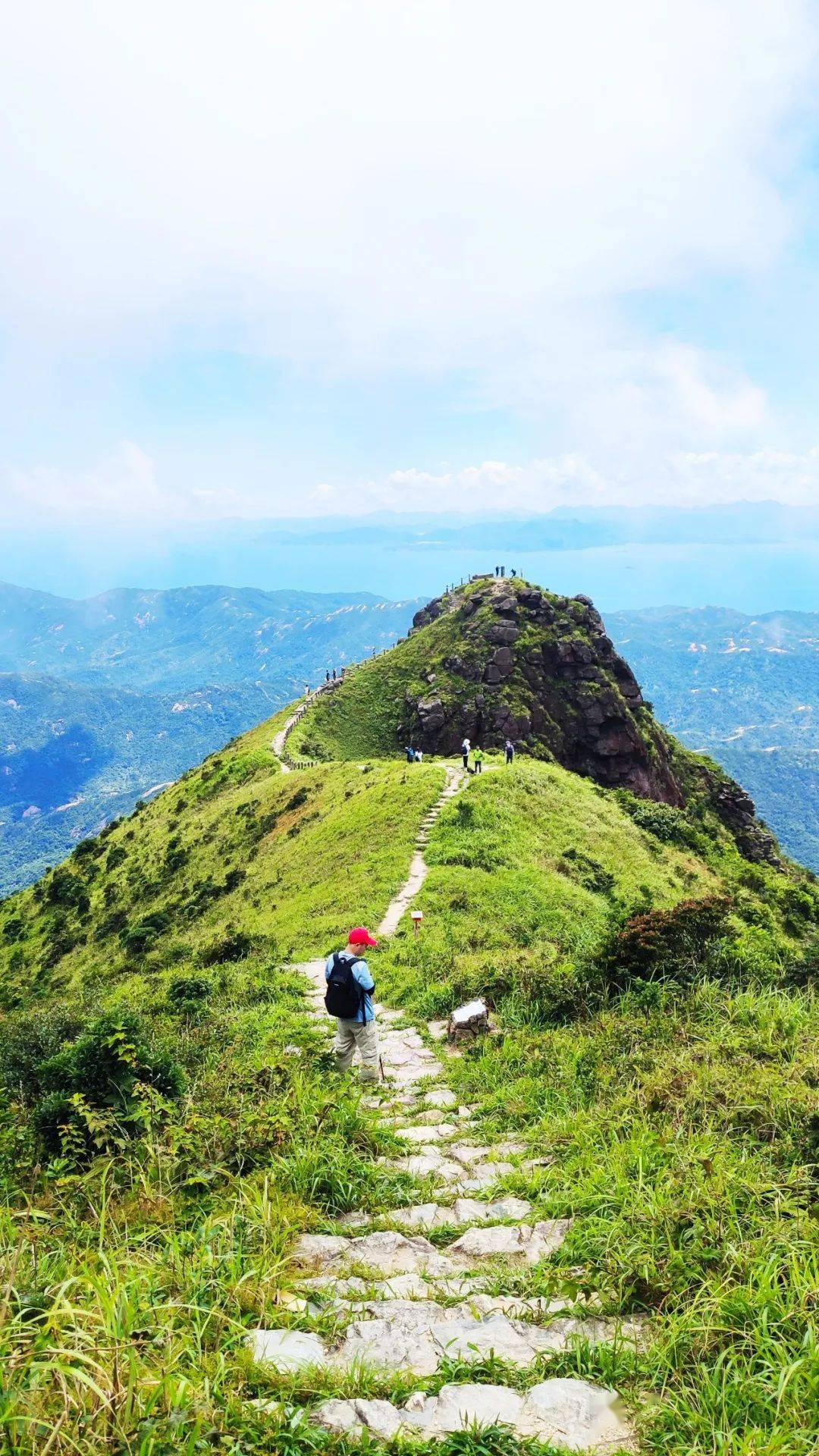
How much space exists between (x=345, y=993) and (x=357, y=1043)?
1.12 m

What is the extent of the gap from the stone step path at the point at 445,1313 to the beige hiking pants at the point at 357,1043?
2549 millimetres

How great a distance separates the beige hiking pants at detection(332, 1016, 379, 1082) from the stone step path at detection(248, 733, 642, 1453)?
255 centimetres

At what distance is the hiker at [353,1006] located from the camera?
33.9 ft

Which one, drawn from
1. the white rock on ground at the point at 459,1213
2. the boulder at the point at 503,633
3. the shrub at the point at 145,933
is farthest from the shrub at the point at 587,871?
the boulder at the point at 503,633

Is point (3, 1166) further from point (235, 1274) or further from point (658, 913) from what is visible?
point (658, 913)

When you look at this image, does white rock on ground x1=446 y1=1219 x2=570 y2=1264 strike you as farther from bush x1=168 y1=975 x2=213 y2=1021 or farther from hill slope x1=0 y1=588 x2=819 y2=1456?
bush x1=168 y1=975 x2=213 y2=1021

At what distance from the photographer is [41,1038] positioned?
12.6 metres

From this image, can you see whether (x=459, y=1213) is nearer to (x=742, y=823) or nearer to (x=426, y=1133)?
(x=426, y=1133)

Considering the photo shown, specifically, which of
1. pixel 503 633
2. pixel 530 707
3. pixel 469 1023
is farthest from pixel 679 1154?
pixel 503 633

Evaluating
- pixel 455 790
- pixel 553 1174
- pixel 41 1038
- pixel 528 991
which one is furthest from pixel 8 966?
pixel 553 1174

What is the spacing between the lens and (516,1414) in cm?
410

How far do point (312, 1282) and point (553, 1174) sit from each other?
2.60m

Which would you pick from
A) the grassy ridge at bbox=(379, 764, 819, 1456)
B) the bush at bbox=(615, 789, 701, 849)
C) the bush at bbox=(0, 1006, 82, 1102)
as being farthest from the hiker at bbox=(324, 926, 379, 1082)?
the bush at bbox=(615, 789, 701, 849)

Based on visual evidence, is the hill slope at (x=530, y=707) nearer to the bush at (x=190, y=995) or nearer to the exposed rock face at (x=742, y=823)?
the exposed rock face at (x=742, y=823)
